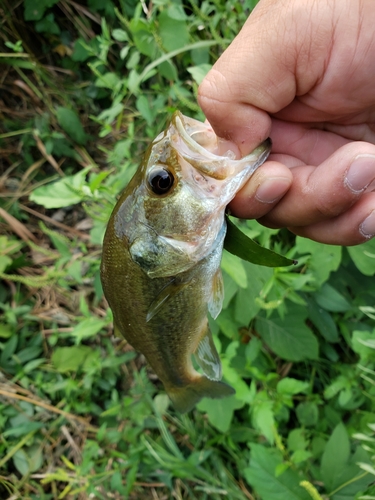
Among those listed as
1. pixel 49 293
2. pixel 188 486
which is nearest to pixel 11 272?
pixel 49 293

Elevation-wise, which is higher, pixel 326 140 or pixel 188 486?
pixel 326 140

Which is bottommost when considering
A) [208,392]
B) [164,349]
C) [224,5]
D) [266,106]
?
[208,392]

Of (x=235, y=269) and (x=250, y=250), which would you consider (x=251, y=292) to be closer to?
(x=235, y=269)

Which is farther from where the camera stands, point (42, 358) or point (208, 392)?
point (42, 358)

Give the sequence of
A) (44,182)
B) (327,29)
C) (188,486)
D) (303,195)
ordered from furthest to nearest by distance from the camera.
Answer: (44,182) → (188,486) → (303,195) → (327,29)

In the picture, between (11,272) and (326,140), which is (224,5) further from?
(11,272)

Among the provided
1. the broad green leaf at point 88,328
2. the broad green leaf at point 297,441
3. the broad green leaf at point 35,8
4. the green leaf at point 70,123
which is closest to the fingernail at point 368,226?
the broad green leaf at point 297,441
